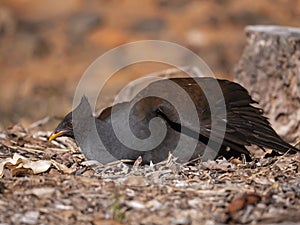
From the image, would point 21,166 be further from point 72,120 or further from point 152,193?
point 152,193

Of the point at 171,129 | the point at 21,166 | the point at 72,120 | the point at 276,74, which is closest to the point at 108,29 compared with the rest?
the point at 276,74

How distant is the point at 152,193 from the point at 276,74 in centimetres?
332

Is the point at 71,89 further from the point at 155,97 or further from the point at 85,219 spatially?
the point at 85,219

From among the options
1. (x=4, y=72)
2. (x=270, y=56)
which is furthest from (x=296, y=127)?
(x=4, y=72)

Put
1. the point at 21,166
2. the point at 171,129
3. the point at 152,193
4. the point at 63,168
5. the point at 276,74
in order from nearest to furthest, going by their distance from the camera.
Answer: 1. the point at 152,193
2. the point at 21,166
3. the point at 63,168
4. the point at 171,129
5. the point at 276,74

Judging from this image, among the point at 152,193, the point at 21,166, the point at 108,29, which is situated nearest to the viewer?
the point at 152,193

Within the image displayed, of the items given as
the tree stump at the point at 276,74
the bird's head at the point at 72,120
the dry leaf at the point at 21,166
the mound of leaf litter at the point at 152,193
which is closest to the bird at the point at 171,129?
the bird's head at the point at 72,120

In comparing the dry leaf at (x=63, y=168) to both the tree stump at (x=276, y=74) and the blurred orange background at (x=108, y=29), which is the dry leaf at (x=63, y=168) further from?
the blurred orange background at (x=108, y=29)

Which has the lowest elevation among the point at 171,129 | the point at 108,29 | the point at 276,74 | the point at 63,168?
the point at 63,168

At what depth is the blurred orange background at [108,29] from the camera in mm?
13562

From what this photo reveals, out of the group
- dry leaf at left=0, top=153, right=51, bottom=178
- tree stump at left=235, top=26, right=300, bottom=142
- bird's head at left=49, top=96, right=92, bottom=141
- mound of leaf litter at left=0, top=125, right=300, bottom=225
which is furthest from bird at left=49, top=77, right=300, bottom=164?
tree stump at left=235, top=26, right=300, bottom=142

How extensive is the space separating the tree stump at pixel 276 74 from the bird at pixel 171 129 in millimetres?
1460

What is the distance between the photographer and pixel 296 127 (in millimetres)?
7156

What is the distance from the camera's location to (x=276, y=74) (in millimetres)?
7297
